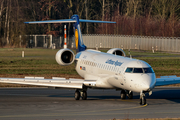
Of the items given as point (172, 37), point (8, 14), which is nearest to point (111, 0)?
point (8, 14)

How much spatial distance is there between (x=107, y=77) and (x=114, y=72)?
910 mm

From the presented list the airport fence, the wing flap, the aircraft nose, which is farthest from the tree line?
the aircraft nose

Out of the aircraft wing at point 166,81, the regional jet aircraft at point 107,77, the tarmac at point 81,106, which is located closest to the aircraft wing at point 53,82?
the regional jet aircraft at point 107,77

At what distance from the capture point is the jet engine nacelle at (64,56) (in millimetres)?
26297

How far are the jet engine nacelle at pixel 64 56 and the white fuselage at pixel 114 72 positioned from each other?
0.62 meters

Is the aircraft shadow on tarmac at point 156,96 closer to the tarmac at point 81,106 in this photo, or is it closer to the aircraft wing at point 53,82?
the tarmac at point 81,106

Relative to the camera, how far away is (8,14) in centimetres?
9988

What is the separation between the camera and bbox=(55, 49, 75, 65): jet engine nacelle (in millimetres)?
26297

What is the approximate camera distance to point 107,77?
2186 centimetres

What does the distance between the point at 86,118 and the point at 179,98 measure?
933 cm

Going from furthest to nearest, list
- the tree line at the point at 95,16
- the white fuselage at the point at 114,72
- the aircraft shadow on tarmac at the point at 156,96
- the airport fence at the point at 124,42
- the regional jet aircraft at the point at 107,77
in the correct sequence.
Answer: the tree line at the point at 95,16 < the airport fence at the point at 124,42 < the aircraft shadow on tarmac at the point at 156,96 < the regional jet aircraft at the point at 107,77 < the white fuselage at the point at 114,72

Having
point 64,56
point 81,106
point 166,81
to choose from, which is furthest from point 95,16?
point 81,106

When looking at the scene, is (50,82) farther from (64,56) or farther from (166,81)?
(166,81)

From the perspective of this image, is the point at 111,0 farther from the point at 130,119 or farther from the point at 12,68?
the point at 130,119
